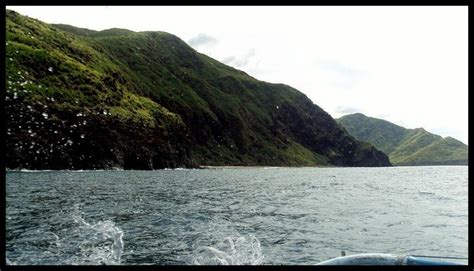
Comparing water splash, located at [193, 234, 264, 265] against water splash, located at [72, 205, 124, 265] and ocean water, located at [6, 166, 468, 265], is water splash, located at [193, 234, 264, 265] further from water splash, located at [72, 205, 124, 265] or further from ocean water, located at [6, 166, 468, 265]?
water splash, located at [72, 205, 124, 265]

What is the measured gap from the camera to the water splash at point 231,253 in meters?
23.8

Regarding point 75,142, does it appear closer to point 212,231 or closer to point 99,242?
point 212,231

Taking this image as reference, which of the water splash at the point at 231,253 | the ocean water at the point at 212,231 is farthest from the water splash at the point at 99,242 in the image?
the water splash at the point at 231,253

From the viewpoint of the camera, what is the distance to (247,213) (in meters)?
45.1

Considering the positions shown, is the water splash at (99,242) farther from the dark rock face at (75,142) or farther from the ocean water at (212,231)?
the dark rock face at (75,142)

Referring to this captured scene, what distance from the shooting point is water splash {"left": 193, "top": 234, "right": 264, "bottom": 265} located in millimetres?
23795

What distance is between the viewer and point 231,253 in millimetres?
26203

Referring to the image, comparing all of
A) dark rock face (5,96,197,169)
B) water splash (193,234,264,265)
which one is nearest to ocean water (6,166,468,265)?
water splash (193,234,264,265)

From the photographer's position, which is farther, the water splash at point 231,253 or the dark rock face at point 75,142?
the dark rock face at point 75,142

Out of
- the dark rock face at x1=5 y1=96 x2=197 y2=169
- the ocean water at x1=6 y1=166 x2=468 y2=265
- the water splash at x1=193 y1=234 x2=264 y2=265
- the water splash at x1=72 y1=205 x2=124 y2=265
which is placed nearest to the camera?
the water splash at x1=72 y1=205 x2=124 y2=265

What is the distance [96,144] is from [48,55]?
207 feet

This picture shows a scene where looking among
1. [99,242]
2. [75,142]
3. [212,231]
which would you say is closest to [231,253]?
[212,231]
